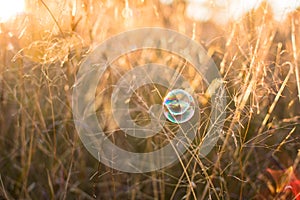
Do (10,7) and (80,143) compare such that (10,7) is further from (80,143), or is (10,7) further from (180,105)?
(180,105)

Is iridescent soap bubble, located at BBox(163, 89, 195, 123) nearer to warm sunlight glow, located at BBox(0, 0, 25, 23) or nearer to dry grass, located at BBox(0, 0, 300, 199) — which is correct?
dry grass, located at BBox(0, 0, 300, 199)

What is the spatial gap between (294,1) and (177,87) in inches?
14.3

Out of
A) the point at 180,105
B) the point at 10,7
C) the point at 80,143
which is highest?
the point at 10,7

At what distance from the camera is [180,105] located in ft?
3.68

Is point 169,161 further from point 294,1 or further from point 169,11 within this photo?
point 169,11

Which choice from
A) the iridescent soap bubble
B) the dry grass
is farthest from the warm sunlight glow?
the iridescent soap bubble

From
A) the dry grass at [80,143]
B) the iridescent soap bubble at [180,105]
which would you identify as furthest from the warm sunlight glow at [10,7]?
the iridescent soap bubble at [180,105]

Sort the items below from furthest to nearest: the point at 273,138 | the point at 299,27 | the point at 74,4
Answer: the point at 299,27 → the point at 273,138 → the point at 74,4

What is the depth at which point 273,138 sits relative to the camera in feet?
5.01

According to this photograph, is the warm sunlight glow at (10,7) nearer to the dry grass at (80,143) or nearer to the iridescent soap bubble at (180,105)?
the dry grass at (80,143)

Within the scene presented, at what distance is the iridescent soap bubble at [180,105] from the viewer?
3.73 ft

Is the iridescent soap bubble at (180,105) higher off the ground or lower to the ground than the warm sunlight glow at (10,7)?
lower

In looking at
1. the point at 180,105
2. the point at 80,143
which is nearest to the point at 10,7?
the point at 80,143

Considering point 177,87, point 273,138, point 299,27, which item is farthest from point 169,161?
point 299,27
